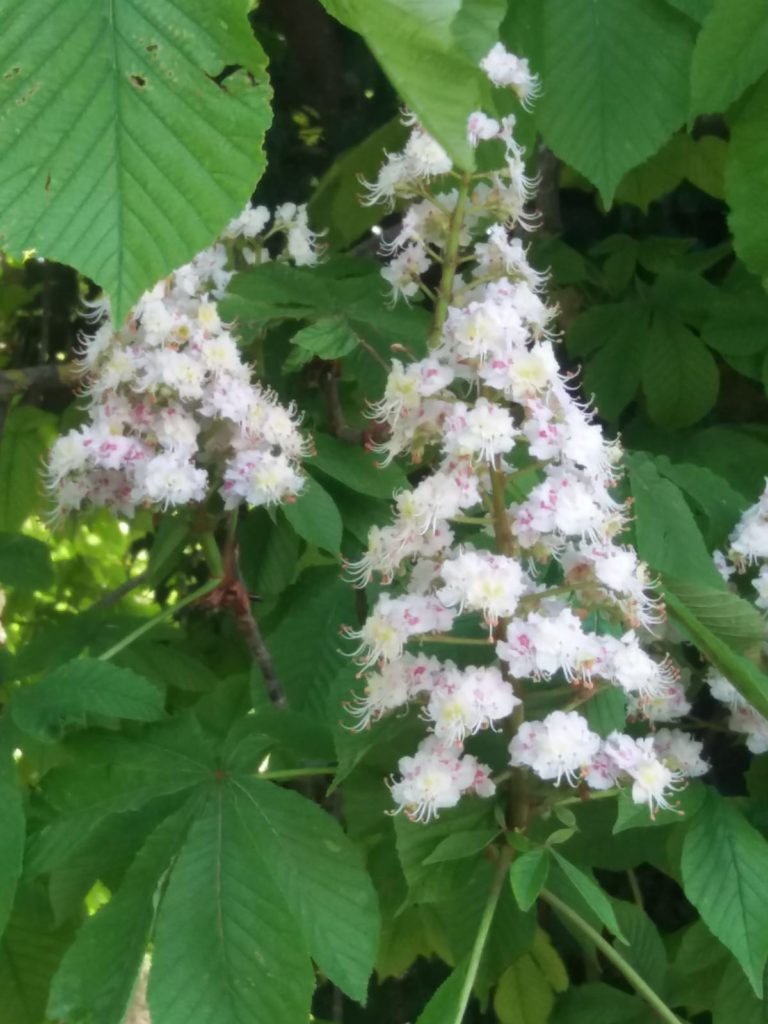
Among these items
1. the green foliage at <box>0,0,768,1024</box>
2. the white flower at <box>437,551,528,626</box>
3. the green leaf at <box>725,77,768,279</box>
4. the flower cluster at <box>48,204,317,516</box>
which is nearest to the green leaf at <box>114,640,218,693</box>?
the green foliage at <box>0,0,768,1024</box>

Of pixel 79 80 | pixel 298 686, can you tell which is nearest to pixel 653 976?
pixel 298 686

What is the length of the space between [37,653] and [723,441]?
858 mm

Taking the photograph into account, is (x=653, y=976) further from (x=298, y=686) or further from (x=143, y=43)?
(x=143, y=43)

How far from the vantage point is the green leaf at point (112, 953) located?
0.80m

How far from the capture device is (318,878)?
2.71ft

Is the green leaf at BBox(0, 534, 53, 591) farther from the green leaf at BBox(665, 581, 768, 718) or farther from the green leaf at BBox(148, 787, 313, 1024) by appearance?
the green leaf at BBox(665, 581, 768, 718)

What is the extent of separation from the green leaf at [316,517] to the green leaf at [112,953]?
0.91 feet

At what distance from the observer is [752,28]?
888mm

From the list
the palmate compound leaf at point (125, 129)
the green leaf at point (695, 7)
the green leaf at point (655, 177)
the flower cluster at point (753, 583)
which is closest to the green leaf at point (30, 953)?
the flower cluster at point (753, 583)

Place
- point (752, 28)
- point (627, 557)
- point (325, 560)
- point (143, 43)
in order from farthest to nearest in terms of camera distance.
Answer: point (325, 560), point (752, 28), point (627, 557), point (143, 43)

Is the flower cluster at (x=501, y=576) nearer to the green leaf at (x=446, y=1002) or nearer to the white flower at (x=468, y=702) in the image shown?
the white flower at (x=468, y=702)

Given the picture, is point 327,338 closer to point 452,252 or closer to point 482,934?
point 452,252

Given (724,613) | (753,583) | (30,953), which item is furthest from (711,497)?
(30,953)

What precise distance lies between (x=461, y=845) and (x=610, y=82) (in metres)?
0.67
